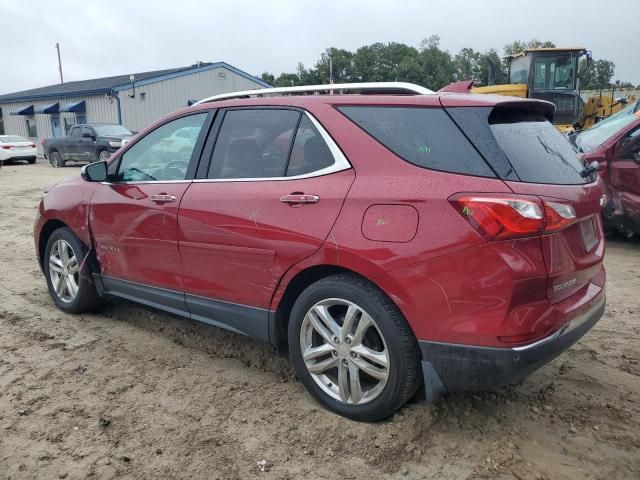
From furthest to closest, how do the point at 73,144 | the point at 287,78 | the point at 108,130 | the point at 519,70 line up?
the point at 287,78
the point at 73,144
the point at 108,130
the point at 519,70

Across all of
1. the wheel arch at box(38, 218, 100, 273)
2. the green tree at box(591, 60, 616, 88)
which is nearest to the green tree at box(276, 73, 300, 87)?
the green tree at box(591, 60, 616, 88)

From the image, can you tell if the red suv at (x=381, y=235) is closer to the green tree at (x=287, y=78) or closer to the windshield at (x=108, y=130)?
the windshield at (x=108, y=130)

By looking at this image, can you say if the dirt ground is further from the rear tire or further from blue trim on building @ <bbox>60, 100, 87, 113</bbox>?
blue trim on building @ <bbox>60, 100, 87, 113</bbox>

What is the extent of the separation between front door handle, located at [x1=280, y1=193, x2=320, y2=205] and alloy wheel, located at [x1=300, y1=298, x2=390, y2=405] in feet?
1.75

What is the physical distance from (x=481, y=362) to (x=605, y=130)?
242 inches

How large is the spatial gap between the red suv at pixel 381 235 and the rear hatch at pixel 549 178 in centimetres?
1

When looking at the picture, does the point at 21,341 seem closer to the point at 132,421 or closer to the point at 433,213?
the point at 132,421

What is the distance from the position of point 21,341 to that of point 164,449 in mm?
1968

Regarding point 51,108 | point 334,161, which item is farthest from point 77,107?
point 334,161

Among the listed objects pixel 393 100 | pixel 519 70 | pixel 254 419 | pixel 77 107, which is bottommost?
pixel 254 419

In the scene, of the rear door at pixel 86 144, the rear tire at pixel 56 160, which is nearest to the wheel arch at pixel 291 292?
the rear door at pixel 86 144

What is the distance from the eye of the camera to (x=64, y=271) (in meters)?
4.60

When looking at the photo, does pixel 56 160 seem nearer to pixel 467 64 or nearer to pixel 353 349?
pixel 353 349

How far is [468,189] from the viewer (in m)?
2.48
